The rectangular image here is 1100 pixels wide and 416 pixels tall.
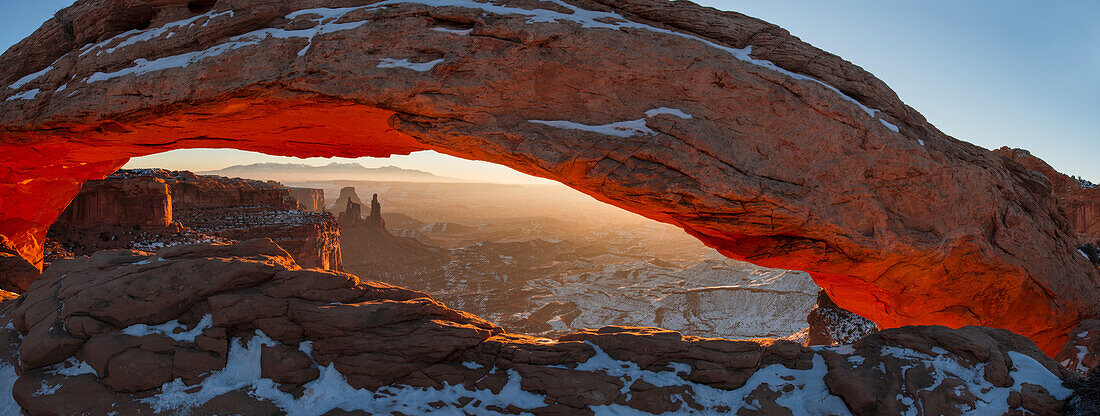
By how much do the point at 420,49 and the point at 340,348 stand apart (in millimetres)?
7093

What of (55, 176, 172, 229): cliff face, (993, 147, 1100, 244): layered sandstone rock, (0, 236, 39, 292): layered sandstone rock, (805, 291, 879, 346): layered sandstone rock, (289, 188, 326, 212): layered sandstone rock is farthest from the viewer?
(289, 188, 326, 212): layered sandstone rock

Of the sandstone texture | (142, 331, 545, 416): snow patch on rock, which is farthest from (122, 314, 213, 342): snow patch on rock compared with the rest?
the sandstone texture

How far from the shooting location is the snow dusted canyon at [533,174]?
7980 millimetres

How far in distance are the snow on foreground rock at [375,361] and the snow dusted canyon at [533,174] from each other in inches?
1.8

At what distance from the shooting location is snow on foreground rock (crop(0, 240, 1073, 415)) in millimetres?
7496

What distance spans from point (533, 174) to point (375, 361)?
5877 mm

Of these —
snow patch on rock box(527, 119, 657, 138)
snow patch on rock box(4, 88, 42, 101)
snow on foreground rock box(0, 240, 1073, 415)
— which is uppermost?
snow patch on rock box(527, 119, 657, 138)

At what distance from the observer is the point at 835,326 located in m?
20.7

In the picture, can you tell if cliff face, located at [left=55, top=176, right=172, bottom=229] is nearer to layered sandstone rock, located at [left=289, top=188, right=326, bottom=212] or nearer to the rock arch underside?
the rock arch underside

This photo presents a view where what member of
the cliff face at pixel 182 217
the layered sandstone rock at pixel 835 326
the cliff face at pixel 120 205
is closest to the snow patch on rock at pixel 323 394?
the layered sandstone rock at pixel 835 326

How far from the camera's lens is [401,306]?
9.14 metres

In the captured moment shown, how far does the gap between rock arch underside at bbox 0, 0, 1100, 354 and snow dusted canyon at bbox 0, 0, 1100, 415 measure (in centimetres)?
6

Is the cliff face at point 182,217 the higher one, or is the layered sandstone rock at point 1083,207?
the layered sandstone rock at point 1083,207

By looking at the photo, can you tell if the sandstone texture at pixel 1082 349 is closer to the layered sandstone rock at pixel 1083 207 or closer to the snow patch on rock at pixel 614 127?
the snow patch on rock at pixel 614 127
